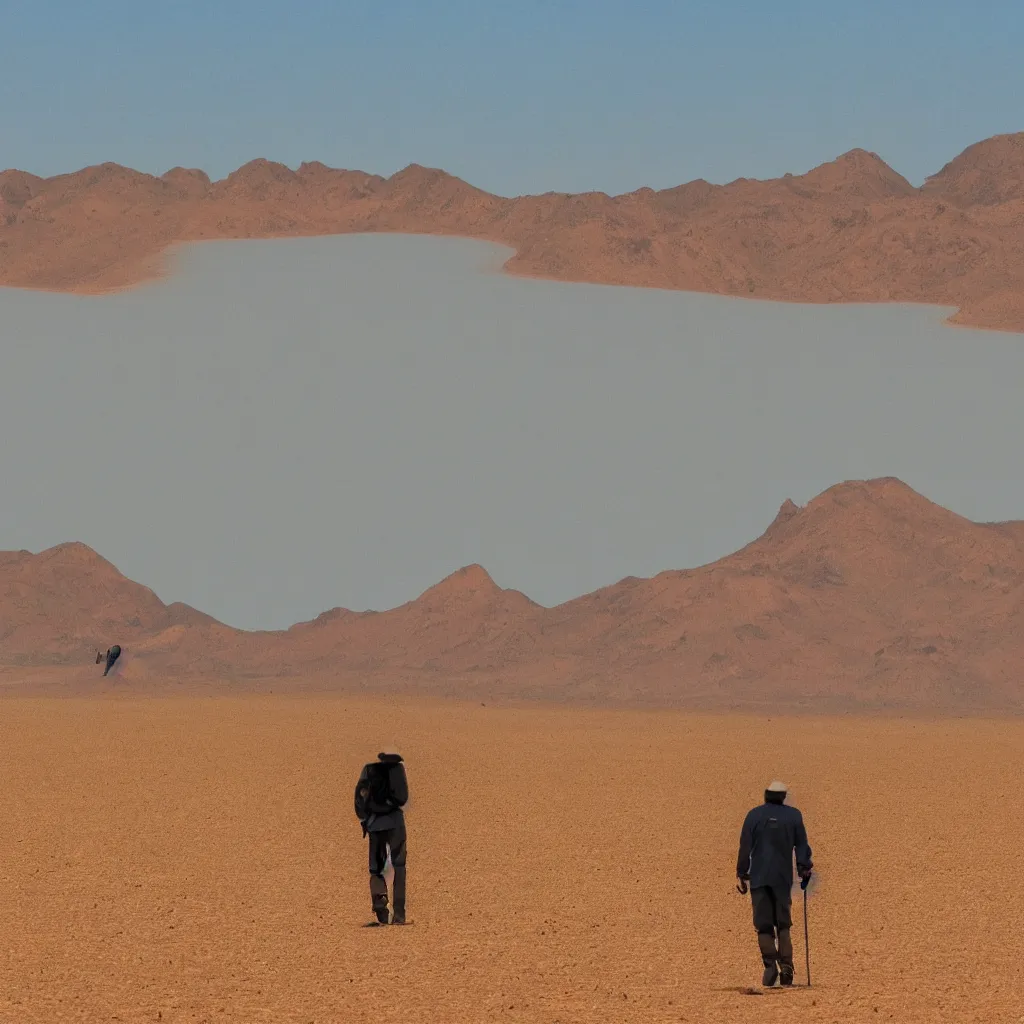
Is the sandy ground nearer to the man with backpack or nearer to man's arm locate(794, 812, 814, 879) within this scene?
the man with backpack

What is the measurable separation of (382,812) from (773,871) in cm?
399

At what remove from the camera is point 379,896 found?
16219 millimetres

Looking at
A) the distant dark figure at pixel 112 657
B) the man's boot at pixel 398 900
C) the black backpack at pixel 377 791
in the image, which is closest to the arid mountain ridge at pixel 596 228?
the distant dark figure at pixel 112 657

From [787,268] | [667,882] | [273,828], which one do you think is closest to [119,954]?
[667,882]

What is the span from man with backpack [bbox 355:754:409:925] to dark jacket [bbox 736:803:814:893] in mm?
3552

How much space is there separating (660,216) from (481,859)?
85236mm

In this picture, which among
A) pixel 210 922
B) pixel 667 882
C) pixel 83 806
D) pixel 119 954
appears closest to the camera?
pixel 119 954

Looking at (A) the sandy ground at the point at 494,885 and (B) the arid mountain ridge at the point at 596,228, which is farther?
(B) the arid mountain ridge at the point at 596,228

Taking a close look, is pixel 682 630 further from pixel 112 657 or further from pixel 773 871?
pixel 773 871

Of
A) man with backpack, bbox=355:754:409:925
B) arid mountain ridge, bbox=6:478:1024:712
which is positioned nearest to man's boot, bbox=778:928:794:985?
man with backpack, bbox=355:754:409:925

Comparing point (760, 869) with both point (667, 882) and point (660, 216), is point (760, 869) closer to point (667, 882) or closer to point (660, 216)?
point (667, 882)

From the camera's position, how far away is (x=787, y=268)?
327ft

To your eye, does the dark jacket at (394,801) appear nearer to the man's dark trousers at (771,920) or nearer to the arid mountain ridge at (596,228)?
the man's dark trousers at (771,920)

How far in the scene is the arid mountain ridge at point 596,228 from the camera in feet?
314
